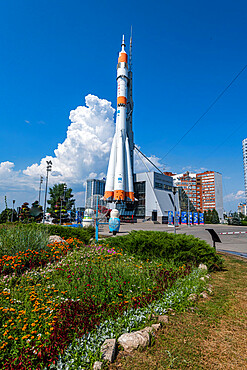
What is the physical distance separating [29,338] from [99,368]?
1.08 meters

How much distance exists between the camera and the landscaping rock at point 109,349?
2.77 m

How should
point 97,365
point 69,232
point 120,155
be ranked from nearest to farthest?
point 97,365, point 69,232, point 120,155

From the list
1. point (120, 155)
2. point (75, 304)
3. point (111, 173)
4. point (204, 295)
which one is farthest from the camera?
point (111, 173)

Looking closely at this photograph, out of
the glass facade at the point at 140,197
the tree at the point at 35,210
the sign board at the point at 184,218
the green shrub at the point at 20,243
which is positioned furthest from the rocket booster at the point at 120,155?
the green shrub at the point at 20,243

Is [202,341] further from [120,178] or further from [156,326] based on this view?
[120,178]

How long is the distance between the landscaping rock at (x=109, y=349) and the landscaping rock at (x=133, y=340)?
0.15 meters

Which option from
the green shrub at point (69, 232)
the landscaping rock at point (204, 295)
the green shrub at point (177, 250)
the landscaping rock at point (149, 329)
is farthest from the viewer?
the green shrub at point (69, 232)

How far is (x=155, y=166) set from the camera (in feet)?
231

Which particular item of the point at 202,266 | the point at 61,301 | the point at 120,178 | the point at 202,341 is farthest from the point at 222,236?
the point at 120,178

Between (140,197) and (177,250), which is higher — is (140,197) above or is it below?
above

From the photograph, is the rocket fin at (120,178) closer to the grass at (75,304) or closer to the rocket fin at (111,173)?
the rocket fin at (111,173)

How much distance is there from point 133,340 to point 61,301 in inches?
65.6

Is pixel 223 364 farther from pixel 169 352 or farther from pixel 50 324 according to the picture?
pixel 50 324

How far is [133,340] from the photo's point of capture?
10.3 ft
